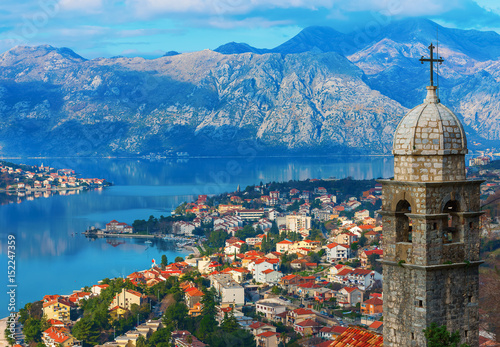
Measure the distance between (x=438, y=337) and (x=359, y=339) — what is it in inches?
47.4

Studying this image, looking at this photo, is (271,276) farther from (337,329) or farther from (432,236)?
(432,236)

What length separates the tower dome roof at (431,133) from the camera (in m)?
5.69

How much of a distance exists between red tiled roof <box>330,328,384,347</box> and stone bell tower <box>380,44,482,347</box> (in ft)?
1.52

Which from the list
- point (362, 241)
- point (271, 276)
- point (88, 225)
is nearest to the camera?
point (271, 276)

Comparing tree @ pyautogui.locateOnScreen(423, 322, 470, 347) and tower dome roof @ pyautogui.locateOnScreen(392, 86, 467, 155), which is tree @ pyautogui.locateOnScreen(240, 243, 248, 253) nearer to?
tower dome roof @ pyautogui.locateOnScreen(392, 86, 467, 155)

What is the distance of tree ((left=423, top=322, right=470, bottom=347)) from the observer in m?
5.47

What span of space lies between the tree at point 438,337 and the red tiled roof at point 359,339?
2.58 ft

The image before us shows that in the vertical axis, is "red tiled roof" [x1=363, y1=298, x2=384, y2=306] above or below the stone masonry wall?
below

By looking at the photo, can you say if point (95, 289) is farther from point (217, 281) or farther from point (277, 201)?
point (277, 201)

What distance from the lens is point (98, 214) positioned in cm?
7362

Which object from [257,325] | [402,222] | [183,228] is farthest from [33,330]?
[183,228]

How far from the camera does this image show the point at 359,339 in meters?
6.58

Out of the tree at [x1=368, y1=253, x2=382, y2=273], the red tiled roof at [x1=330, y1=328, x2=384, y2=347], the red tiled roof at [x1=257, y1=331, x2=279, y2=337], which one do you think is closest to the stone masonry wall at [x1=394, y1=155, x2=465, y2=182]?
the red tiled roof at [x1=330, y1=328, x2=384, y2=347]

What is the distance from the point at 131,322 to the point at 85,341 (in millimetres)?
2216
